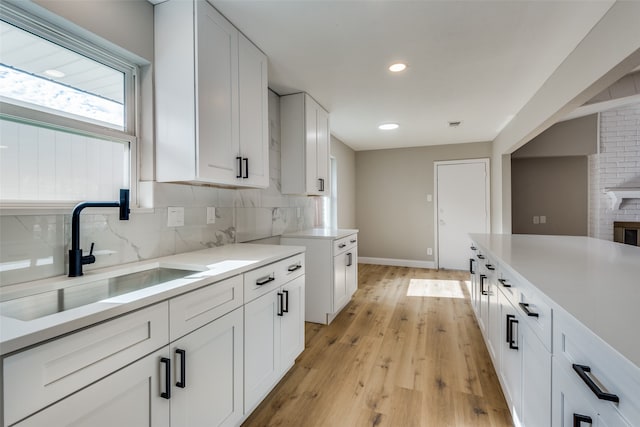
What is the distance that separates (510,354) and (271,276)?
4.48 ft

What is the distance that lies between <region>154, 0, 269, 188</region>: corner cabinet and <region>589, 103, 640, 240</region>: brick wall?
6021mm

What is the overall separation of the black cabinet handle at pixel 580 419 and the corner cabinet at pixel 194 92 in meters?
1.76

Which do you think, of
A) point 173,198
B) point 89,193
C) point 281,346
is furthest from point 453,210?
point 89,193

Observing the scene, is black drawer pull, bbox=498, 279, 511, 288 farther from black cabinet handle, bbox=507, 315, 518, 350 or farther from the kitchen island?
black cabinet handle, bbox=507, 315, 518, 350

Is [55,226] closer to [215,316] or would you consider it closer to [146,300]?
[146,300]

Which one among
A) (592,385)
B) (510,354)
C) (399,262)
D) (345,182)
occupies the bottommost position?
(399,262)

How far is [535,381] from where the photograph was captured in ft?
4.01

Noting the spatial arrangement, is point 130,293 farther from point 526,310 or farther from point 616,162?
point 616,162

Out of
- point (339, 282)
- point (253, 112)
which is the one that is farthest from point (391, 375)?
point (253, 112)

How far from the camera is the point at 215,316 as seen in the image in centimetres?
132

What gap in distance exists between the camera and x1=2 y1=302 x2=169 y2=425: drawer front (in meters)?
0.68

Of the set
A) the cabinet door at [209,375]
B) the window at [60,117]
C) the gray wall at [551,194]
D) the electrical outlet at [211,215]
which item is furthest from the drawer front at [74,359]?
the gray wall at [551,194]

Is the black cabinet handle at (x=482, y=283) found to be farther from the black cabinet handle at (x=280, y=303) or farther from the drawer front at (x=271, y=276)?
the black cabinet handle at (x=280, y=303)

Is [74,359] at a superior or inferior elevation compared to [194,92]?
inferior
